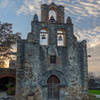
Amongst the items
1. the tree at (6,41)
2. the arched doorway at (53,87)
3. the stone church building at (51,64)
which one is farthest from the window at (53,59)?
the tree at (6,41)

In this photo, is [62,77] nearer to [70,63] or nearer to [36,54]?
[70,63]

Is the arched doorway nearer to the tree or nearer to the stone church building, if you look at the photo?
the stone church building

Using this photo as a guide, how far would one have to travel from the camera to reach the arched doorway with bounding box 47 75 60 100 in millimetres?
11544

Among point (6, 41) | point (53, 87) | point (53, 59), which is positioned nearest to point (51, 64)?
point (53, 59)

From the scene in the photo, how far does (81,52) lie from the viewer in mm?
12383

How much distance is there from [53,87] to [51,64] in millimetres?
2078

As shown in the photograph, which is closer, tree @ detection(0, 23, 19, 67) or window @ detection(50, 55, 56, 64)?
window @ detection(50, 55, 56, 64)

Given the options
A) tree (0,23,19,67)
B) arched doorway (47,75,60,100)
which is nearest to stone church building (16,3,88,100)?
arched doorway (47,75,60,100)

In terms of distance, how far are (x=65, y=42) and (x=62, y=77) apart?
3.35 m

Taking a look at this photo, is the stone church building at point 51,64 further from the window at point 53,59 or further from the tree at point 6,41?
the tree at point 6,41

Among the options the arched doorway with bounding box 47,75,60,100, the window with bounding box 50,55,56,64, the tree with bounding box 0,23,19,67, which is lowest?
the arched doorway with bounding box 47,75,60,100

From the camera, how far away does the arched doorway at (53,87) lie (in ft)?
37.9

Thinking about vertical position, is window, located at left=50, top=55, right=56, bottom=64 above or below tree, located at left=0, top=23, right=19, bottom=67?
below

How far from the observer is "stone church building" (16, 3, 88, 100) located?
36.9ft
